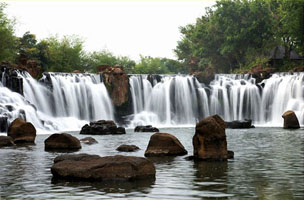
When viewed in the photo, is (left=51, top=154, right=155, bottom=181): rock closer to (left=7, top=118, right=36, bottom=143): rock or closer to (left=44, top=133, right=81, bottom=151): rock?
(left=44, top=133, right=81, bottom=151): rock

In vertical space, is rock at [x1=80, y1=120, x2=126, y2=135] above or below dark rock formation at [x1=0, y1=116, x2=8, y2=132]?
below

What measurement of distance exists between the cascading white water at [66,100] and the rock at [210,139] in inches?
1142

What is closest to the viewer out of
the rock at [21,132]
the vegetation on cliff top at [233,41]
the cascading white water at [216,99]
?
the rock at [21,132]

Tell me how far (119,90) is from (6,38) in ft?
57.3

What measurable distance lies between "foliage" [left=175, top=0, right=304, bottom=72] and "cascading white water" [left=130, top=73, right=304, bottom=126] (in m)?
14.3

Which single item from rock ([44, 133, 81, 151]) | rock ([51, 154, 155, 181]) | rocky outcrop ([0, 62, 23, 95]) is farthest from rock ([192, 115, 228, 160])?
rocky outcrop ([0, 62, 23, 95])

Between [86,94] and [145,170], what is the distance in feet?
137

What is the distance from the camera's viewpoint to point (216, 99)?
206ft

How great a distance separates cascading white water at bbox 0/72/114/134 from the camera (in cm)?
5044

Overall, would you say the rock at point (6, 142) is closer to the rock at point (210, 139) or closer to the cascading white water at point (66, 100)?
the rock at point (210, 139)

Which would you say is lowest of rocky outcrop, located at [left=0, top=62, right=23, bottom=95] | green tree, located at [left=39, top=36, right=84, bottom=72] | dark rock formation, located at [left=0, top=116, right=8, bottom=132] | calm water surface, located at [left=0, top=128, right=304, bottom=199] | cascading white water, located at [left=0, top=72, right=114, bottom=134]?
calm water surface, located at [left=0, top=128, right=304, bottom=199]

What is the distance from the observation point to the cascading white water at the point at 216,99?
59.7m

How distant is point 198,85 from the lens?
62.8 metres

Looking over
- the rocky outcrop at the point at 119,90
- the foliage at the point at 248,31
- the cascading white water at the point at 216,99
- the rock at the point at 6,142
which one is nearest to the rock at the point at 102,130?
the rock at the point at 6,142
